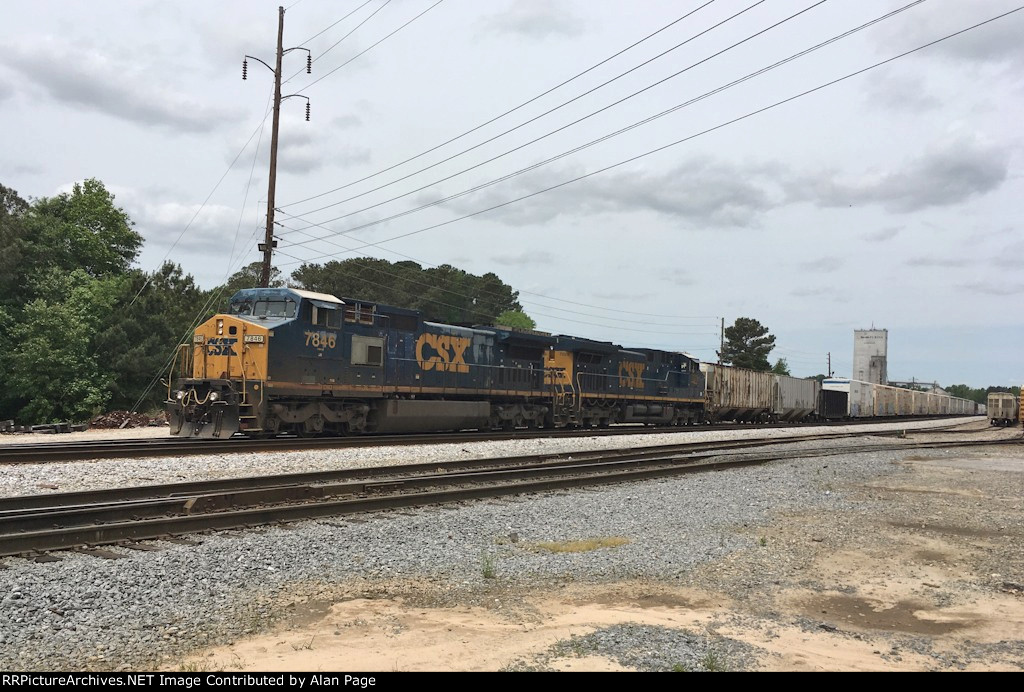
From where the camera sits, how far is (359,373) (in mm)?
19438

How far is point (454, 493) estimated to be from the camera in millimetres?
10398

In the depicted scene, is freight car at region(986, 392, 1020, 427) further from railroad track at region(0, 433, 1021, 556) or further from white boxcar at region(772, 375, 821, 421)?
railroad track at region(0, 433, 1021, 556)

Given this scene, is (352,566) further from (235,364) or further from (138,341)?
(138,341)

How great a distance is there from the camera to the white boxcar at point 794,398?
44.4 metres

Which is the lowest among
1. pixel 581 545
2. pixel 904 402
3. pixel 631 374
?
pixel 581 545

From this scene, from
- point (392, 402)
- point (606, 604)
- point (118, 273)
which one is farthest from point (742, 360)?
point (606, 604)

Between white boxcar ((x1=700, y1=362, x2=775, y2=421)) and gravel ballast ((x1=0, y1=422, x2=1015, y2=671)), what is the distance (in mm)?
26806

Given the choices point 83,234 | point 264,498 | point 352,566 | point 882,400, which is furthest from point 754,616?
point 882,400

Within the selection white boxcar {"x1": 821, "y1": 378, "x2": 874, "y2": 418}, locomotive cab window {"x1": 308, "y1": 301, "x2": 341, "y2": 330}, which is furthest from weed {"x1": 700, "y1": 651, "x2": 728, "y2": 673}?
white boxcar {"x1": 821, "y1": 378, "x2": 874, "y2": 418}

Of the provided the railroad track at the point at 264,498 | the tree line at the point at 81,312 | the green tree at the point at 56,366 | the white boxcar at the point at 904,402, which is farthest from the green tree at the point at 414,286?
the railroad track at the point at 264,498

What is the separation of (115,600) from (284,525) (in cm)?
287

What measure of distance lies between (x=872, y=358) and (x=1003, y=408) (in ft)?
180

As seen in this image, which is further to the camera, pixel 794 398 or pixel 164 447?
pixel 794 398

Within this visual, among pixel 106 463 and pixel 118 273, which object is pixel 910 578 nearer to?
pixel 106 463
